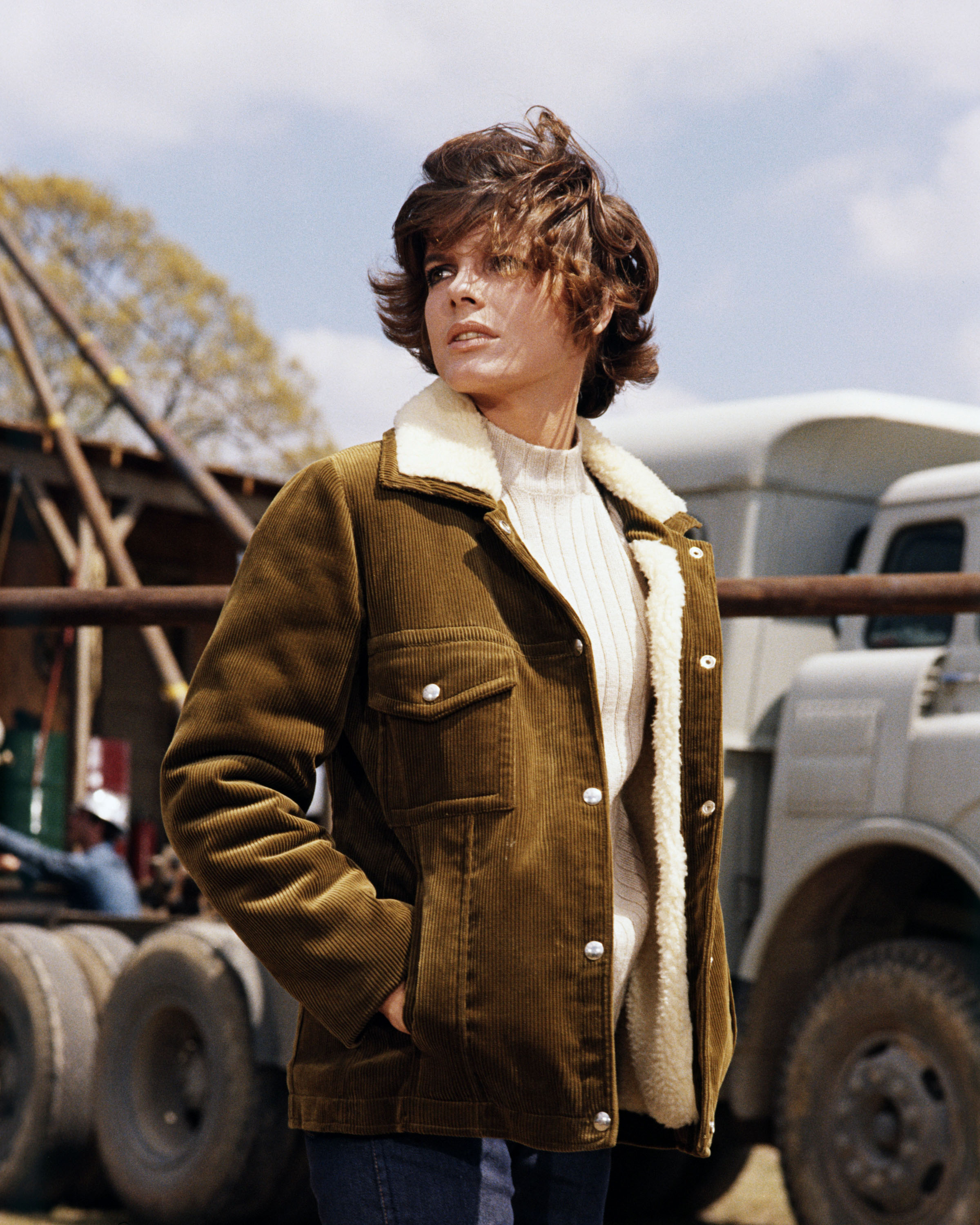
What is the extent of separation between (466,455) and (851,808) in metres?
3.27

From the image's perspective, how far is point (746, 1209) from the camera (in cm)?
623

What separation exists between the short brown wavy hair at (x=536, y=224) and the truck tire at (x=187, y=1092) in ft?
10.8

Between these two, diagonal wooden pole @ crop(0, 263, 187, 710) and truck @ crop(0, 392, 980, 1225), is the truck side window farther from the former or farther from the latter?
diagonal wooden pole @ crop(0, 263, 187, 710)

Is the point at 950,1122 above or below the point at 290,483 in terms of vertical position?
below

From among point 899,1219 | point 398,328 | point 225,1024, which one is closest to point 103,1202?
point 225,1024

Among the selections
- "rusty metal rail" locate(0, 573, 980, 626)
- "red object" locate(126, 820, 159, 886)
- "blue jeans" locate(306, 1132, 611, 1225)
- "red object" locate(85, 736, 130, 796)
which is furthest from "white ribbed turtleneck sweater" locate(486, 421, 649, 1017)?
"red object" locate(126, 820, 159, 886)

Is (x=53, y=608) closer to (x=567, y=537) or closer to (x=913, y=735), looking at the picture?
(x=567, y=537)

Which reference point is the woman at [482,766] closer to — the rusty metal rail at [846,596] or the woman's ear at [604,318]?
the woman's ear at [604,318]

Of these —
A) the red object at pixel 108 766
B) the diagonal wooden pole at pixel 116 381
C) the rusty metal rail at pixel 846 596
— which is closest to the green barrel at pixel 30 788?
the red object at pixel 108 766

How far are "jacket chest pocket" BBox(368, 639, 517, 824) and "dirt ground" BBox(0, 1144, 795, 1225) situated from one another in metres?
3.92

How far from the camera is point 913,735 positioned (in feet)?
15.3

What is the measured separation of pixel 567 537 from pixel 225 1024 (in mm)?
3411

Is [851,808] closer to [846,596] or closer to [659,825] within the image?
[846,596]

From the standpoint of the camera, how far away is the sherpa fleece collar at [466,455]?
176cm
